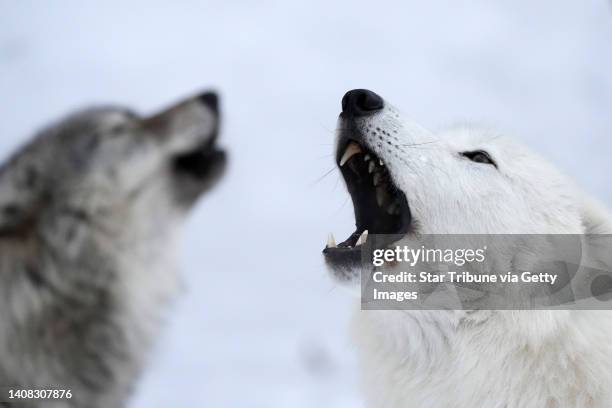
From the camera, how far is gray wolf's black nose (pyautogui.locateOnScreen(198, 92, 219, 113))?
119 inches

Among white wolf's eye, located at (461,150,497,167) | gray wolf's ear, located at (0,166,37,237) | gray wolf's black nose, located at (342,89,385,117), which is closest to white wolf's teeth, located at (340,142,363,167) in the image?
gray wolf's black nose, located at (342,89,385,117)

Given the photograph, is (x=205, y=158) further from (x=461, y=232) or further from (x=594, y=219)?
(x=594, y=219)

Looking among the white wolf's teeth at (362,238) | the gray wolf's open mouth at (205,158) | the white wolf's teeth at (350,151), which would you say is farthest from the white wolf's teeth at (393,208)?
the gray wolf's open mouth at (205,158)

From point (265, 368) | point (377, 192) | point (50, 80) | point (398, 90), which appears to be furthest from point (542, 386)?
point (50, 80)

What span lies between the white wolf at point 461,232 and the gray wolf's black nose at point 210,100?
0.63m

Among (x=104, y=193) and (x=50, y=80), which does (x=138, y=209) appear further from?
(x=50, y=80)

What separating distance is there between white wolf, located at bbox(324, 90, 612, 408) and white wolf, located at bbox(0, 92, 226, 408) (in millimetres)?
760

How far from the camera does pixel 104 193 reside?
2748 mm

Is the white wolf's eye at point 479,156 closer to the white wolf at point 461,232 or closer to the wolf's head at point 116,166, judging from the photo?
the white wolf at point 461,232

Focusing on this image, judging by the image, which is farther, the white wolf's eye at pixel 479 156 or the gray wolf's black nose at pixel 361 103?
the white wolf's eye at pixel 479 156

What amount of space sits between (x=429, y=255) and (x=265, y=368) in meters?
2.27

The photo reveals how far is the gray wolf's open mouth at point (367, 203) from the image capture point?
10.8 feet

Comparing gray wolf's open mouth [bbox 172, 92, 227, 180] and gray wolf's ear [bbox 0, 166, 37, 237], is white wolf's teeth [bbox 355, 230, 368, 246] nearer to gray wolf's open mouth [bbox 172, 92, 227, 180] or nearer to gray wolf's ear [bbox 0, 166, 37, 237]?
gray wolf's open mouth [bbox 172, 92, 227, 180]

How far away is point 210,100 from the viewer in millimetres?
3064
